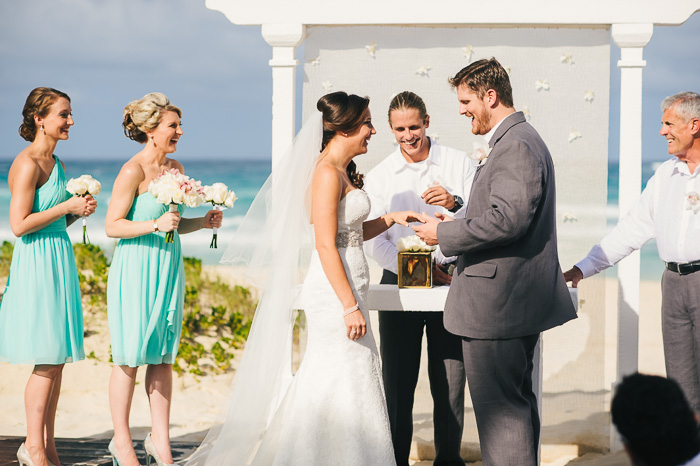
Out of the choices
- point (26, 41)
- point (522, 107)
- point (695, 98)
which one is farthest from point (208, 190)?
point (26, 41)

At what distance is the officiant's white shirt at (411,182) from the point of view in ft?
15.6

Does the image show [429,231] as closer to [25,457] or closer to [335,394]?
[335,394]

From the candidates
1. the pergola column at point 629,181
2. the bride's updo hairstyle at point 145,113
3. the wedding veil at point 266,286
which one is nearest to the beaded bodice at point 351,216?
the wedding veil at point 266,286

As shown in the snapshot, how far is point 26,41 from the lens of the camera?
33344 mm

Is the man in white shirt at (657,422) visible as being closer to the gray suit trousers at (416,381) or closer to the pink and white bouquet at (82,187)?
the gray suit trousers at (416,381)

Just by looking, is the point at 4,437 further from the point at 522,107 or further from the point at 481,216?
the point at 522,107

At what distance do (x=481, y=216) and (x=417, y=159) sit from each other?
4.57ft

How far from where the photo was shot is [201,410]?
7285mm

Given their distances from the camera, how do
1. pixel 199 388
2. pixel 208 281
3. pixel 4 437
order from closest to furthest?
pixel 4 437
pixel 199 388
pixel 208 281

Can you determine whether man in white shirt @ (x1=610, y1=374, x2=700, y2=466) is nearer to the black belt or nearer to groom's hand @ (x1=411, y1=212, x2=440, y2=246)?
groom's hand @ (x1=411, y1=212, x2=440, y2=246)

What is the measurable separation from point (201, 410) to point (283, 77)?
11.5 ft

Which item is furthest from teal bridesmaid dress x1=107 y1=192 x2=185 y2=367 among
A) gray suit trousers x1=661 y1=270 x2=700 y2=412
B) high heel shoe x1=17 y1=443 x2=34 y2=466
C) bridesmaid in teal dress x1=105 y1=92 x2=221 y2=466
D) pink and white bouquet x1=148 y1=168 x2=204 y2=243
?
gray suit trousers x1=661 y1=270 x2=700 y2=412

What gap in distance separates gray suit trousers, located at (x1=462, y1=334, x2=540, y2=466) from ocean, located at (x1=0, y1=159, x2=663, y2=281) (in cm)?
1559

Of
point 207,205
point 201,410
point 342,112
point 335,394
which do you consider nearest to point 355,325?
point 335,394
